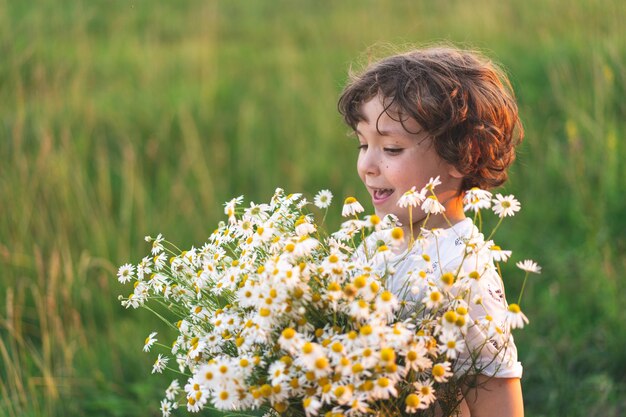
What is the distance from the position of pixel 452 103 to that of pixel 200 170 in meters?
3.18

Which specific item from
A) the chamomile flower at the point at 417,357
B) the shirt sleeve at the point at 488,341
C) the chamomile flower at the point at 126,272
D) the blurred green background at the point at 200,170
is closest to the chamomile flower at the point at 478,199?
the shirt sleeve at the point at 488,341

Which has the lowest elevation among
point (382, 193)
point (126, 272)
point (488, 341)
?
point (488, 341)

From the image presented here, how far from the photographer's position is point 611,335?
423 cm

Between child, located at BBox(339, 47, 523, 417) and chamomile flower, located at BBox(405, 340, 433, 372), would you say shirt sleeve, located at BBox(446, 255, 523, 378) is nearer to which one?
child, located at BBox(339, 47, 523, 417)

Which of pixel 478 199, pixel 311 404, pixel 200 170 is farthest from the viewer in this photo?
pixel 200 170

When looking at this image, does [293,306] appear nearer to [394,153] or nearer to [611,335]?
[394,153]

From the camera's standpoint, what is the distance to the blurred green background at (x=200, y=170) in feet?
13.4

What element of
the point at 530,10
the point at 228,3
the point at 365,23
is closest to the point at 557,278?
the point at 530,10

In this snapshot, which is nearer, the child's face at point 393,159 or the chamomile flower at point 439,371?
the chamomile flower at point 439,371

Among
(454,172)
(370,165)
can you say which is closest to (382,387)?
(370,165)

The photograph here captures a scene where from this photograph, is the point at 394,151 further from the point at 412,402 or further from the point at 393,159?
the point at 412,402

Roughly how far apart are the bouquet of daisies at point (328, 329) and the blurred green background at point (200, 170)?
62.3 inches

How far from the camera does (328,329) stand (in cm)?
187

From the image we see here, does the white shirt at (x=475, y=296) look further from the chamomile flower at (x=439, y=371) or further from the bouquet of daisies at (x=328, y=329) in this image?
the chamomile flower at (x=439, y=371)
